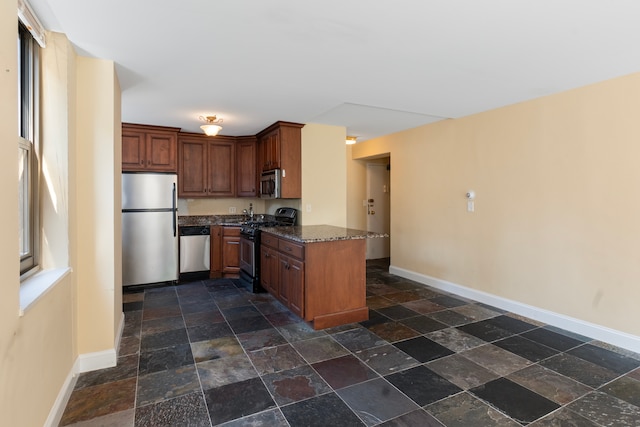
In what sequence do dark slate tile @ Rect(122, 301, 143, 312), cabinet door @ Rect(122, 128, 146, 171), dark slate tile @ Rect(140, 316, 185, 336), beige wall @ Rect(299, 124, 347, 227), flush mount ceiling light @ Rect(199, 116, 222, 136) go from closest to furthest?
1. dark slate tile @ Rect(140, 316, 185, 336)
2. dark slate tile @ Rect(122, 301, 143, 312)
3. flush mount ceiling light @ Rect(199, 116, 222, 136)
4. cabinet door @ Rect(122, 128, 146, 171)
5. beige wall @ Rect(299, 124, 347, 227)

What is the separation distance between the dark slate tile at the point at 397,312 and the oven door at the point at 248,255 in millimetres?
1752

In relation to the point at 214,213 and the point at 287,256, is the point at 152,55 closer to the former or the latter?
the point at 287,256

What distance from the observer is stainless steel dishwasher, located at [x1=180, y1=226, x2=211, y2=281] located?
4938 mm

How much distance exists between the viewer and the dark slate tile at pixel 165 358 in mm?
2475

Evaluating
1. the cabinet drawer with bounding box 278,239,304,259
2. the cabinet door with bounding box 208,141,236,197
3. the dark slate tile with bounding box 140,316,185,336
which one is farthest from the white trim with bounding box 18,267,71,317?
the cabinet door with bounding box 208,141,236,197

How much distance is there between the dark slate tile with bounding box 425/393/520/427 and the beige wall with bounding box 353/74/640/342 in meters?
1.81

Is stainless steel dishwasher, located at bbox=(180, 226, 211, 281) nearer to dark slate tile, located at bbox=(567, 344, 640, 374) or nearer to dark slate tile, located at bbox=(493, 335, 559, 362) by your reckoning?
dark slate tile, located at bbox=(493, 335, 559, 362)

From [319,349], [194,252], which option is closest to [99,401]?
[319,349]

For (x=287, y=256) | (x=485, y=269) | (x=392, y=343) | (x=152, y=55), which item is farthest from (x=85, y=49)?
(x=485, y=269)

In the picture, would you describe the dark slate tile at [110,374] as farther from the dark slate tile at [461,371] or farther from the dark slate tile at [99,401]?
the dark slate tile at [461,371]

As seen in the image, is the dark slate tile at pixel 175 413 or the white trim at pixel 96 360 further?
the white trim at pixel 96 360

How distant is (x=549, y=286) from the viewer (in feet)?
11.0

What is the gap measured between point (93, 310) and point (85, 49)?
6.17 feet

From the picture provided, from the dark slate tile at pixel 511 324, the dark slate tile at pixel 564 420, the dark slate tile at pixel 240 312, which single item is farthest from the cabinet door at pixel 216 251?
the dark slate tile at pixel 564 420
